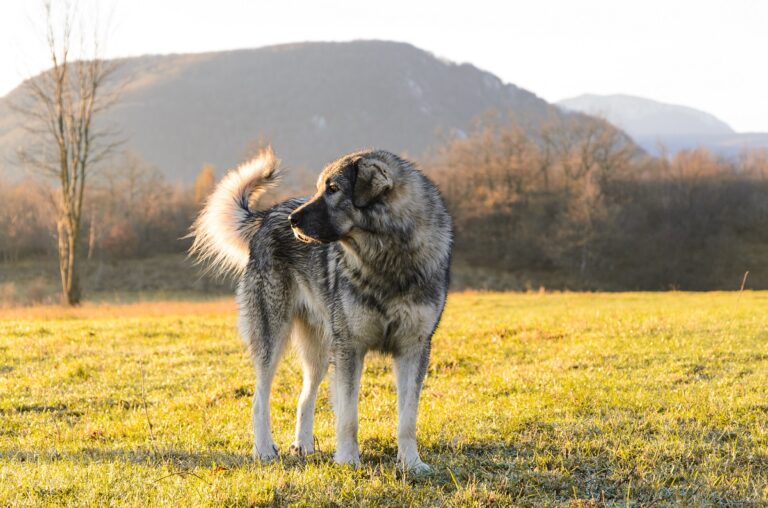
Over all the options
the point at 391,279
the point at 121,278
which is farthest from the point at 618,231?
the point at 391,279

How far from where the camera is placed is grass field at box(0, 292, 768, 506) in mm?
4395

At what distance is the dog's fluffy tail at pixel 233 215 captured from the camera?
6.87m

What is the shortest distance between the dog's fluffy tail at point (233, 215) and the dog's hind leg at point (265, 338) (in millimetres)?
807

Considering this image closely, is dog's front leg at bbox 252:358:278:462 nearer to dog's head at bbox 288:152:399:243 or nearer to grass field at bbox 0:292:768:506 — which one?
grass field at bbox 0:292:768:506

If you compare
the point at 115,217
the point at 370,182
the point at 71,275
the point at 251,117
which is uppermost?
the point at 251,117

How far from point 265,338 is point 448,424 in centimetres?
207

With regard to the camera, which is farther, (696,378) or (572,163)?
(572,163)

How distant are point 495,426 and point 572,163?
67.8 meters

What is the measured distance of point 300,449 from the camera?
5832mm

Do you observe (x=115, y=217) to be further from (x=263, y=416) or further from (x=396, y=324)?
(x=396, y=324)

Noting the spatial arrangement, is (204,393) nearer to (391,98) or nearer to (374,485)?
(374,485)

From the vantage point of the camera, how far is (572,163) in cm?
6969

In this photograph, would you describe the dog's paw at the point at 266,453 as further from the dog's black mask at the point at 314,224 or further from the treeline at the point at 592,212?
the treeline at the point at 592,212

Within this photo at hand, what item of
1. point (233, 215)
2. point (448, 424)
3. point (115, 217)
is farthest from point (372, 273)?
point (115, 217)
